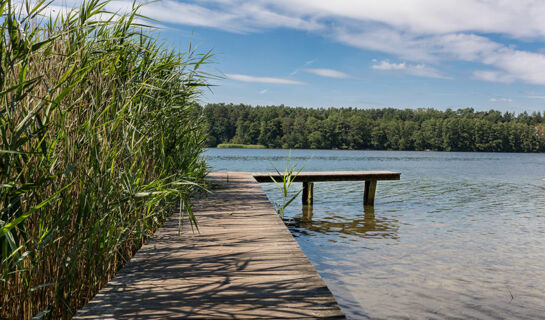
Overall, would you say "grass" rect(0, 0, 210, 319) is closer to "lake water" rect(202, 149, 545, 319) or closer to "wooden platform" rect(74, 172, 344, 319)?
"wooden platform" rect(74, 172, 344, 319)

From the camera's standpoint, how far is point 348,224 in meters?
8.30

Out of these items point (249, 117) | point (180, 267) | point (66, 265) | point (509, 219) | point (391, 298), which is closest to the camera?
point (66, 265)

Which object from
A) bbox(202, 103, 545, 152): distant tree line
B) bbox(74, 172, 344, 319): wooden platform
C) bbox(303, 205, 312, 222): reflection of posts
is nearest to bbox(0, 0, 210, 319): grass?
bbox(74, 172, 344, 319): wooden platform

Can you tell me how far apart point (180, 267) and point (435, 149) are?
8903 cm

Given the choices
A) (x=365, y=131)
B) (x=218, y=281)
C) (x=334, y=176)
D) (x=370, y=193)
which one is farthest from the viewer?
(x=365, y=131)

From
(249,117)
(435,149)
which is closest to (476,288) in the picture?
(249,117)

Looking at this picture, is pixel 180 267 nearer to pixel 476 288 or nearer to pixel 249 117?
pixel 476 288

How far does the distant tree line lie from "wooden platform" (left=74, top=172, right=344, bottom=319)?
68736mm

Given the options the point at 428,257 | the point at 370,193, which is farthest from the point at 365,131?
the point at 428,257

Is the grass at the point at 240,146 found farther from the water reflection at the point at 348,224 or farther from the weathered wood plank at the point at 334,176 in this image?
the water reflection at the point at 348,224

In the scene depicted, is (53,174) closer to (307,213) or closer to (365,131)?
(307,213)

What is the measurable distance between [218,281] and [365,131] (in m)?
80.4

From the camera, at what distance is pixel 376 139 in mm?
80438

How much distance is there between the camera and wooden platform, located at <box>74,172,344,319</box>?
1953 mm
